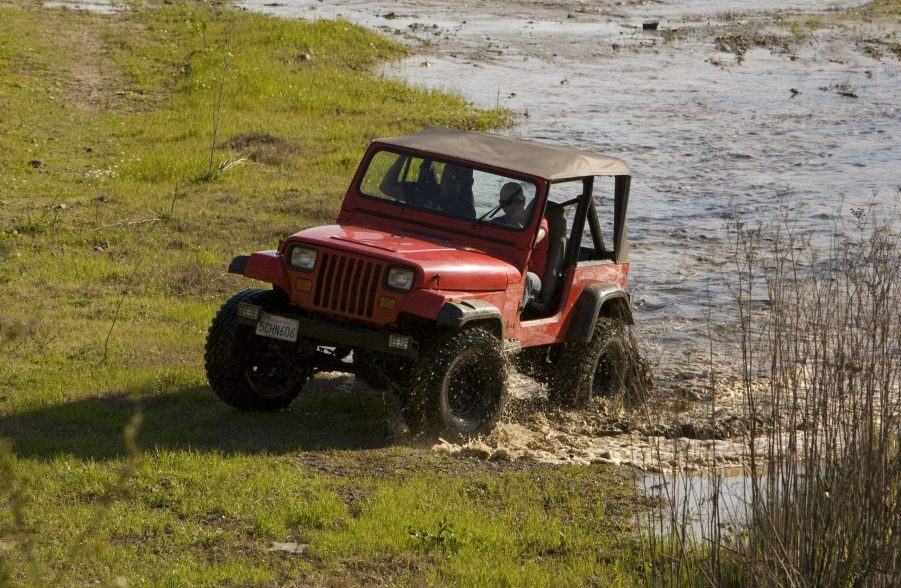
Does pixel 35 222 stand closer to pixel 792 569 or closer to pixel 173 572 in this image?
pixel 173 572

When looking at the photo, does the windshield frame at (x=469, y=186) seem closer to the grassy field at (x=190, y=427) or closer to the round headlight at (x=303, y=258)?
the round headlight at (x=303, y=258)

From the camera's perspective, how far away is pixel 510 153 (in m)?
9.02

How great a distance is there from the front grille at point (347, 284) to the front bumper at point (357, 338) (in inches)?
4.6

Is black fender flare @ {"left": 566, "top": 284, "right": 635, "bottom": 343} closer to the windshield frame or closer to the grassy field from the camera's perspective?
the windshield frame

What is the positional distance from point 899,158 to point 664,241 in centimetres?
609

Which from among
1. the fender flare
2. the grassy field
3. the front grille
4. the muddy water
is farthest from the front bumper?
the muddy water

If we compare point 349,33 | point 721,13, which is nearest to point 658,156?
point 349,33

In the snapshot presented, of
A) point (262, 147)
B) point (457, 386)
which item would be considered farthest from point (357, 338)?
point (262, 147)

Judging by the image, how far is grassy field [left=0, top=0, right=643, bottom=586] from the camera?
6191 millimetres

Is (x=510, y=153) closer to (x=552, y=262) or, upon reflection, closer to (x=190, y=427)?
(x=552, y=262)

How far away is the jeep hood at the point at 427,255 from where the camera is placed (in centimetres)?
782

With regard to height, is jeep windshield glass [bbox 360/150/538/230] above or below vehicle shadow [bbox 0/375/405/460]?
above

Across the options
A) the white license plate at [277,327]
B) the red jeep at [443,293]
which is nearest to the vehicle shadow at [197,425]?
the red jeep at [443,293]

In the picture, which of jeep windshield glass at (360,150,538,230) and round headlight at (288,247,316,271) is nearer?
round headlight at (288,247,316,271)
